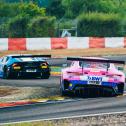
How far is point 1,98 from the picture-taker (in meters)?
17.5

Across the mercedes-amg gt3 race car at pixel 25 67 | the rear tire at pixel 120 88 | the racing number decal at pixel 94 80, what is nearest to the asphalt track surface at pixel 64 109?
the rear tire at pixel 120 88

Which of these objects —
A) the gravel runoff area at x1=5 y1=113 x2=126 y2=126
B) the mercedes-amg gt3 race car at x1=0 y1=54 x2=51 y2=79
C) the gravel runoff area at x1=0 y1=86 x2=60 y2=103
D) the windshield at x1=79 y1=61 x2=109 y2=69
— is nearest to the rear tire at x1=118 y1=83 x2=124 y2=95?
the windshield at x1=79 y1=61 x2=109 y2=69

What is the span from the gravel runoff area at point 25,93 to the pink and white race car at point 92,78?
69cm

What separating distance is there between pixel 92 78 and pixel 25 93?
2.36 meters

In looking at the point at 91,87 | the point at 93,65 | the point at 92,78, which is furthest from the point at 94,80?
the point at 93,65

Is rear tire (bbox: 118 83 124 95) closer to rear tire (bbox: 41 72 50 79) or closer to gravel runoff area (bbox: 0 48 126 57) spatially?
rear tire (bbox: 41 72 50 79)

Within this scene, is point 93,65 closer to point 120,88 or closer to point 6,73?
point 120,88

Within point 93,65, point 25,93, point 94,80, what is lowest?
point 25,93

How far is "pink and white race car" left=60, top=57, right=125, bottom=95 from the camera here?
17.2 meters

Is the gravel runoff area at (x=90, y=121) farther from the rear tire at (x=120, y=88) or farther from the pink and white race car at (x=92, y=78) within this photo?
the rear tire at (x=120, y=88)

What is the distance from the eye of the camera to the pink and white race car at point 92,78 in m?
17.2

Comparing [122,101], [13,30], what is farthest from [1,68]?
[13,30]

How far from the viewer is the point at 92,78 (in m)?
17.2

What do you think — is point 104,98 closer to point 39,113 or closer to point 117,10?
point 39,113
